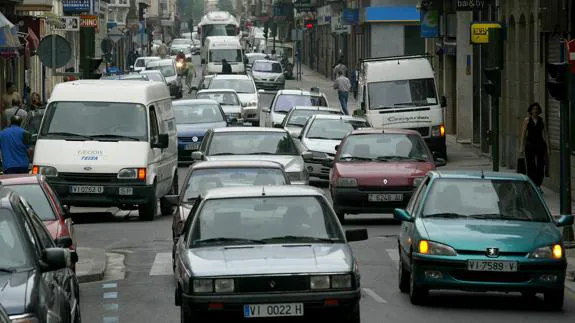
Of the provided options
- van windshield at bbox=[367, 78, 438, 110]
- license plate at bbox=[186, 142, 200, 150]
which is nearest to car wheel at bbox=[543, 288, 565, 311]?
license plate at bbox=[186, 142, 200, 150]

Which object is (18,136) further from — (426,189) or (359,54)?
(359,54)

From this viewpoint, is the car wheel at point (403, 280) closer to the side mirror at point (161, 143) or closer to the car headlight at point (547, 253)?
the car headlight at point (547, 253)

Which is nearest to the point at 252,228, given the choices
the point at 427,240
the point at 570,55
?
the point at 427,240

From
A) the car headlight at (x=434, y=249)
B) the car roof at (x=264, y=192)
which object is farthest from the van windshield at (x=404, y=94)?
the car roof at (x=264, y=192)

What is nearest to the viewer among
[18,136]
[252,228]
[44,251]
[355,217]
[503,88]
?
[44,251]

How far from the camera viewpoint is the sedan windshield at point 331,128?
3575 centimetres

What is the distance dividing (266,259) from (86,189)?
13.4 meters

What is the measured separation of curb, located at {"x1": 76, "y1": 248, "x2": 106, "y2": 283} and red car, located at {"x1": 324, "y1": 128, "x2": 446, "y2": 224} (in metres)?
5.11

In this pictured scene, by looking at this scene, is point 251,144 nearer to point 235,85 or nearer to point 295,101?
point 295,101

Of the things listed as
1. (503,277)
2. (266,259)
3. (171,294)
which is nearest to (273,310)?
(266,259)

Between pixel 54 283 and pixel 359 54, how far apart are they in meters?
69.3

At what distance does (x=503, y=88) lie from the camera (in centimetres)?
4006

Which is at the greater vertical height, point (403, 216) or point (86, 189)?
point (403, 216)

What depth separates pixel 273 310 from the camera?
1290cm
